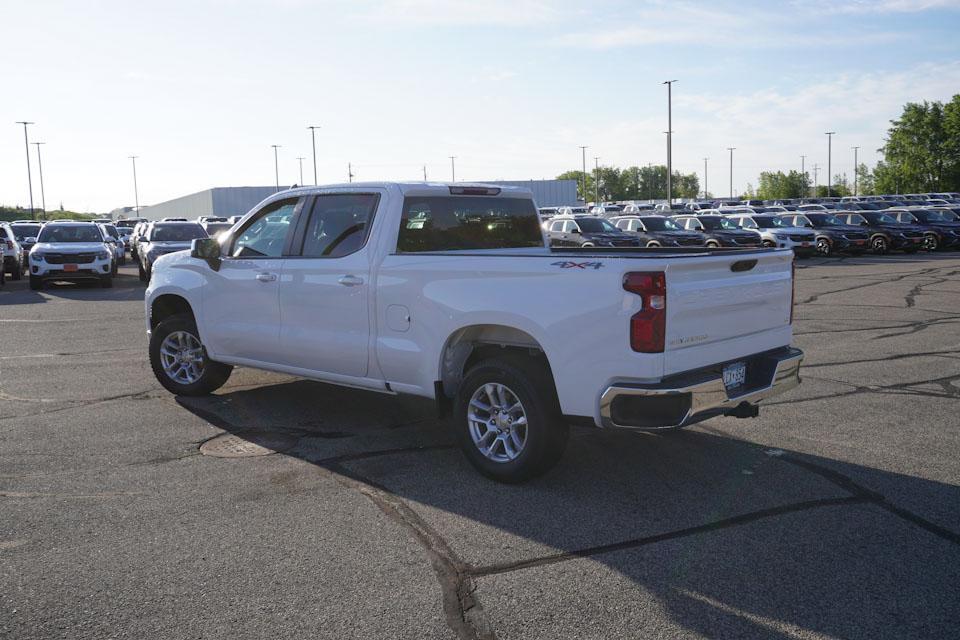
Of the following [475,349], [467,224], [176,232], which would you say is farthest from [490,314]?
[176,232]

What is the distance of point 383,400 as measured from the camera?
8.07 m

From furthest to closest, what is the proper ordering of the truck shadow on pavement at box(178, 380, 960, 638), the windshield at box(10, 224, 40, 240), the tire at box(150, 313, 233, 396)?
the windshield at box(10, 224, 40, 240) → the tire at box(150, 313, 233, 396) → the truck shadow on pavement at box(178, 380, 960, 638)

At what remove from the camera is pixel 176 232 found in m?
24.4

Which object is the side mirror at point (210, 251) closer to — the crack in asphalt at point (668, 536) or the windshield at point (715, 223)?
the crack in asphalt at point (668, 536)

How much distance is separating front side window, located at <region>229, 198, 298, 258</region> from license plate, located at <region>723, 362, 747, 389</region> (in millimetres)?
3752

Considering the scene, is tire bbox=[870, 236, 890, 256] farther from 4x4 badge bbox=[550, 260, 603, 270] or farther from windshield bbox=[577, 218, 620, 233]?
4x4 badge bbox=[550, 260, 603, 270]

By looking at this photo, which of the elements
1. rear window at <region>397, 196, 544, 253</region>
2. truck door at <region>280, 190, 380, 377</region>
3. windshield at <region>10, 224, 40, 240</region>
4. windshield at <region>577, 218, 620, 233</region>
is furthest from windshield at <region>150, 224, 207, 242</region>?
rear window at <region>397, 196, 544, 253</region>

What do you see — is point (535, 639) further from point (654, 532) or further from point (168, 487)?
point (168, 487)

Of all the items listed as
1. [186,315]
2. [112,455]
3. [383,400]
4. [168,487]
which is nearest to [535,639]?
[168,487]

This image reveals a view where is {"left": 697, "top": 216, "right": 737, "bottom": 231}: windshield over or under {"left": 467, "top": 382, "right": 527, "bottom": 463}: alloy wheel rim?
over

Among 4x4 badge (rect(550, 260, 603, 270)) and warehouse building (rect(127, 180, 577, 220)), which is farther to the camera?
warehouse building (rect(127, 180, 577, 220))

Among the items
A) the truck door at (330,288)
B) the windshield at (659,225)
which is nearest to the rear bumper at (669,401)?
the truck door at (330,288)

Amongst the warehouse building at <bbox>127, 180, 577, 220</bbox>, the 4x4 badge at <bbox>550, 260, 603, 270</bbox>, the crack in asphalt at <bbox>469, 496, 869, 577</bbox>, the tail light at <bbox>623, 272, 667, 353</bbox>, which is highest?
the warehouse building at <bbox>127, 180, 577, 220</bbox>

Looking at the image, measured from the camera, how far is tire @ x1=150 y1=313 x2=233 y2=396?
8.22 meters
